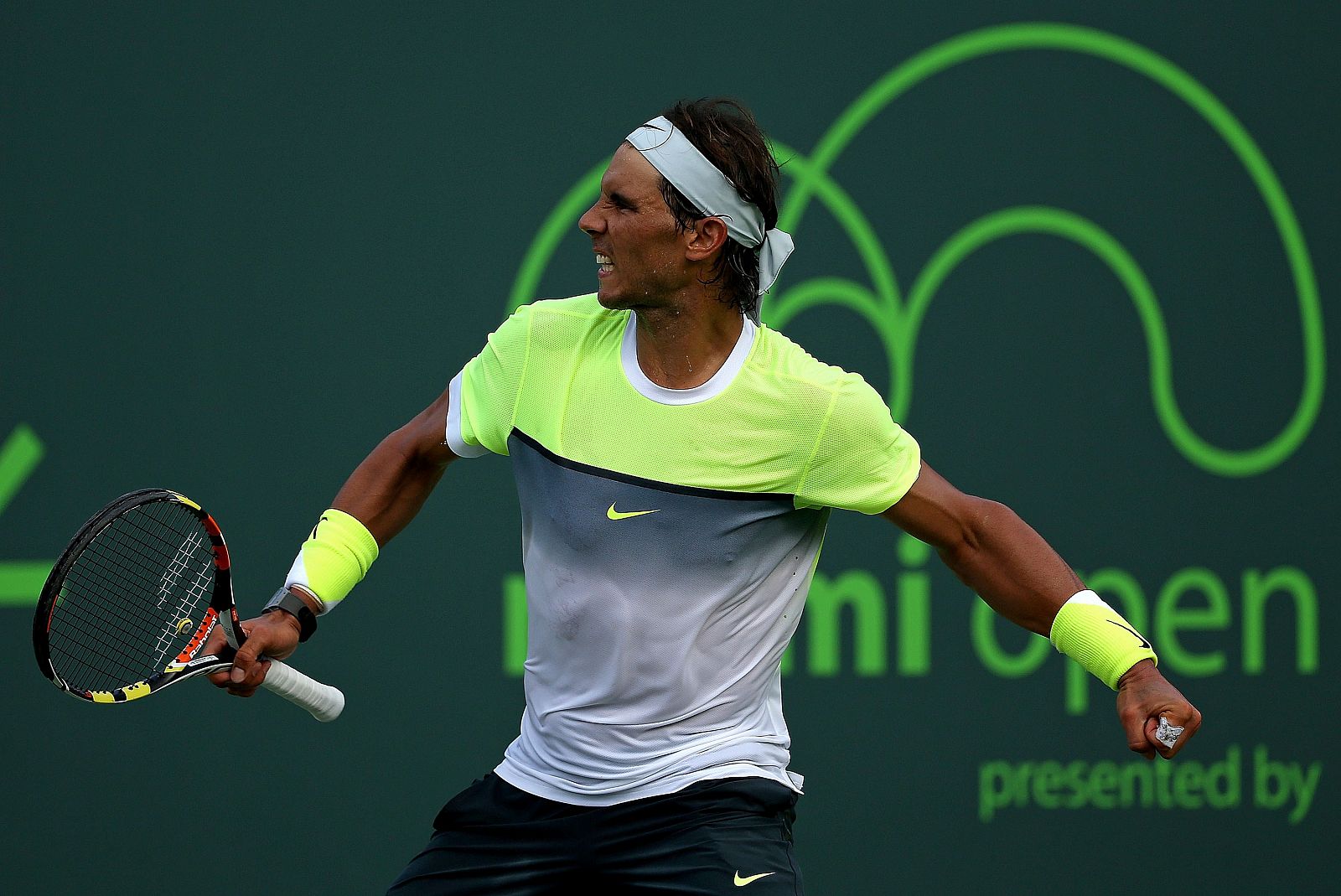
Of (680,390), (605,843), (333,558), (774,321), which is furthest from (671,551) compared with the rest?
(774,321)

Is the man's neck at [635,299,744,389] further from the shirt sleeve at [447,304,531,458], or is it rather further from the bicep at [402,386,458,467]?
the bicep at [402,386,458,467]

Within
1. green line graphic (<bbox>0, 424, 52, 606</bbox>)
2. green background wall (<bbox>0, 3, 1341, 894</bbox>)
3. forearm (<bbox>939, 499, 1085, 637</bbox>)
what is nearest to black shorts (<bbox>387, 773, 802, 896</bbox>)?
forearm (<bbox>939, 499, 1085, 637</bbox>)

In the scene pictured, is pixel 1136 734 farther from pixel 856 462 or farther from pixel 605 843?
pixel 605 843

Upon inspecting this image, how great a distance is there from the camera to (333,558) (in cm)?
306

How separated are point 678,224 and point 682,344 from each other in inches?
8.3

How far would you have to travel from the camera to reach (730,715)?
2953 mm

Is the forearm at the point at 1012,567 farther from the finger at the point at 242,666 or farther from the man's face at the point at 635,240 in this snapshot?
the finger at the point at 242,666

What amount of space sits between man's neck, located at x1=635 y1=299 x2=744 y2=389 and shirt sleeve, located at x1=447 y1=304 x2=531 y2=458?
0.22 meters

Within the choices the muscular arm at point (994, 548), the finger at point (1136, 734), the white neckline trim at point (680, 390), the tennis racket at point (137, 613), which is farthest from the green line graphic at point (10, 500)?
the finger at point (1136, 734)

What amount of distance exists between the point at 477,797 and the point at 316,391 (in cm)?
180

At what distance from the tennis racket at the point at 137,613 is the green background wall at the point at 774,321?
1211 millimetres

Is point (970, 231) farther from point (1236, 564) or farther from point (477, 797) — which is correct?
point (477, 797)

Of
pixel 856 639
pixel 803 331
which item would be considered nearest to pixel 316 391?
pixel 803 331

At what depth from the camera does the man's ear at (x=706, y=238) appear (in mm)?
3000
